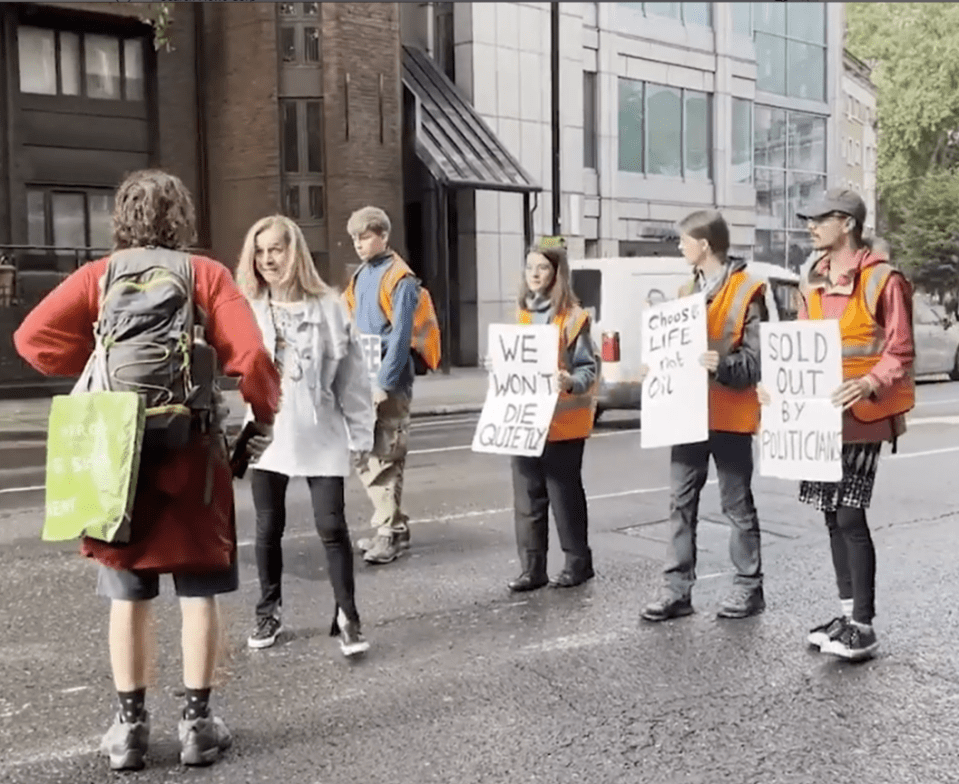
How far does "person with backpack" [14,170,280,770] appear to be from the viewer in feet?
12.7

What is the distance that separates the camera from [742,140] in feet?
108

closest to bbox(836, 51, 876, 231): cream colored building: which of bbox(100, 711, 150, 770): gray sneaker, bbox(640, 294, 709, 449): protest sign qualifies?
bbox(640, 294, 709, 449): protest sign

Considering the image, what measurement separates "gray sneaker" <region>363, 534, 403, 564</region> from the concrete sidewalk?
714 cm

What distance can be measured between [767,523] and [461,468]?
359 cm

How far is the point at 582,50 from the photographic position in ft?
92.7

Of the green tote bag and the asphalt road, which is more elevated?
the green tote bag

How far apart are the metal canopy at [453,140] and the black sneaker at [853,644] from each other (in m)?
19.9

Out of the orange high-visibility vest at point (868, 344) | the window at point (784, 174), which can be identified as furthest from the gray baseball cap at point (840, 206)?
the window at point (784, 174)

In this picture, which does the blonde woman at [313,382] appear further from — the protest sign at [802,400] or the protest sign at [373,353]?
the protest sign at [802,400]

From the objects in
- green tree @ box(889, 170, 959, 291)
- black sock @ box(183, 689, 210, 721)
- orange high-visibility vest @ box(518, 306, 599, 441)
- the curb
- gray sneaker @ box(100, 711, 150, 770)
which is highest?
green tree @ box(889, 170, 959, 291)

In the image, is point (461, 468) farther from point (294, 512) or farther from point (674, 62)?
point (674, 62)

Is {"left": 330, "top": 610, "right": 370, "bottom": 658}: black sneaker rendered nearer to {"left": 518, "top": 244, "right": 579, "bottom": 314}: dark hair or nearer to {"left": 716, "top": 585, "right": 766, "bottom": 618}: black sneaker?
{"left": 716, "top": 585, "right": 766, "bottom": 618}: black sneaker

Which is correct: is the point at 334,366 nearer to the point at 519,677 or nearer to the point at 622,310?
the point at 519,677

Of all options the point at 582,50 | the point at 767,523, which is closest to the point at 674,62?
the point at 582,50
